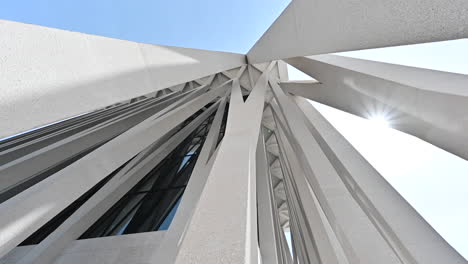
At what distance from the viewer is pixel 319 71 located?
5824 mm

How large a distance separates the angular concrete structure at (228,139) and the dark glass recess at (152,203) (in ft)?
0.17

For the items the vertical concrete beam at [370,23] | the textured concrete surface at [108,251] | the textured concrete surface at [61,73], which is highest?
the vertical concrete beam at [370,23]

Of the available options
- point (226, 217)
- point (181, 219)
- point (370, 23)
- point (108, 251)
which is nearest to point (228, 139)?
point (226, 217)

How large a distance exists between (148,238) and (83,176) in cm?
210

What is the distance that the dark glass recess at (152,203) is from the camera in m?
6.00

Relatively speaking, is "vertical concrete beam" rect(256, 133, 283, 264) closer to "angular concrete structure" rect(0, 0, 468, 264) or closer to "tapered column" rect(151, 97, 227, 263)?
"angular concrete structure" rect(0, 0, 468, 264)

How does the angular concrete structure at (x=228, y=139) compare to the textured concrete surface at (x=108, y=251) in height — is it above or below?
above

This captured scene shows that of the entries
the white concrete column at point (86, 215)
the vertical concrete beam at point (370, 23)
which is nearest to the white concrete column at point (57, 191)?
the white concrete column at point (86, 215)

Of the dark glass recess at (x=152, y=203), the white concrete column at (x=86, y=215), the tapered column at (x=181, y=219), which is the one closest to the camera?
the tapered column at (x=181, y=219)

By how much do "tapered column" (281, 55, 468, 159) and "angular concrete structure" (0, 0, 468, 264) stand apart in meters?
0.02

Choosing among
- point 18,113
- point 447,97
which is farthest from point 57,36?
point 447,97

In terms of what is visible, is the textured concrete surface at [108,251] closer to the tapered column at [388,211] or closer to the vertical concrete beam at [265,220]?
the vertical concrete beam at [265,220]

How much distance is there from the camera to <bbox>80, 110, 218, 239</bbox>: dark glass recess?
5996 millimetres

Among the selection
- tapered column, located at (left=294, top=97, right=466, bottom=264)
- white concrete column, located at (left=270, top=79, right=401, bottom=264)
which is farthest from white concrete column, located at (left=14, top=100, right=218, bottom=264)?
tapered column, located at (left=294, top=97, right=466, bottom=264)
